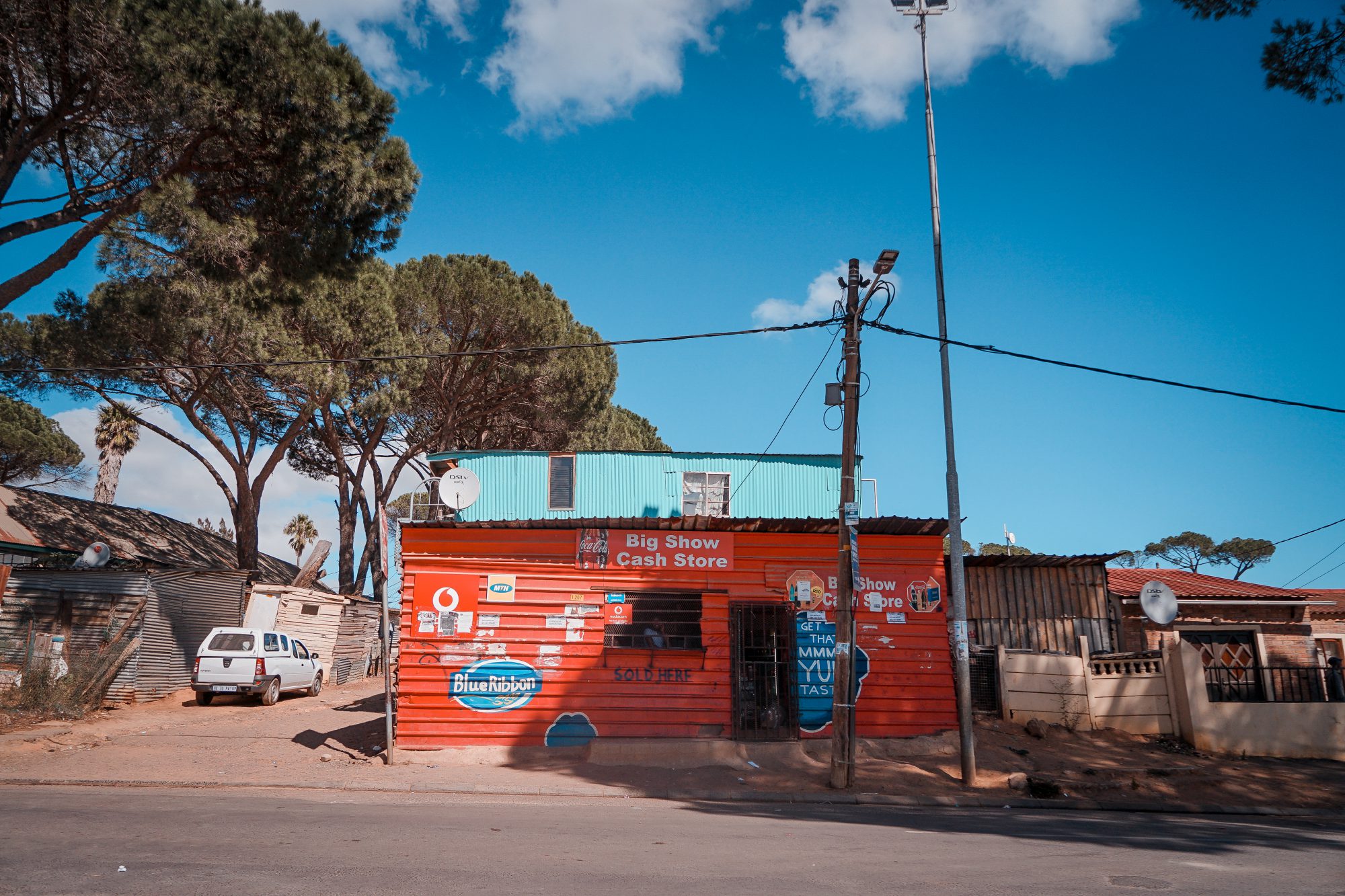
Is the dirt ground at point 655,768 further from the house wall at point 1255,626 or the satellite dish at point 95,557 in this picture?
the satellite dish at point 95,557

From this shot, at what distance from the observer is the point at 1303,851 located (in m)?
7.88

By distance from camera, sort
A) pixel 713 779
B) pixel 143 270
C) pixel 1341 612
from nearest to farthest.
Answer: pixel 713 779 → pixel 143 270 → pixel 1341 612

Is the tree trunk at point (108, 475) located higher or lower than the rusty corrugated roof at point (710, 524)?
higher

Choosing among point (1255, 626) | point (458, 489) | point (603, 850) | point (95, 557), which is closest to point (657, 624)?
point (458, 489)

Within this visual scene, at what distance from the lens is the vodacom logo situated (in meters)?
14.0

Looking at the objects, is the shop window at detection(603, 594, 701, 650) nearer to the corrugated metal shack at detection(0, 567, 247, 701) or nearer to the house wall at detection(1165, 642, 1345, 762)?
the house wall at detection(1165, 642, 1345, 762)

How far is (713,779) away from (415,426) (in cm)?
2301

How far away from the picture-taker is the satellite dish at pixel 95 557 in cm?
1947

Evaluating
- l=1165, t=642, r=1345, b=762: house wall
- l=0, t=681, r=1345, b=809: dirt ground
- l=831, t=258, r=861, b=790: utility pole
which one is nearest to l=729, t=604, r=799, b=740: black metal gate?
l=0, t=681, r=1345, b=809: dirt ground

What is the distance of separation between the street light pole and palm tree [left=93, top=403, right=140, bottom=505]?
35990 millimetres

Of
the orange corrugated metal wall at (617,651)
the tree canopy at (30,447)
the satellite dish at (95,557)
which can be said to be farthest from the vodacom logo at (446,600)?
the tree canopy at (30,447)

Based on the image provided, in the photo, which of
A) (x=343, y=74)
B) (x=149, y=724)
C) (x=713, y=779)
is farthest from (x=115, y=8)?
(x=713, y=779)

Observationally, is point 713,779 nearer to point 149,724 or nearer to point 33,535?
point 149,724

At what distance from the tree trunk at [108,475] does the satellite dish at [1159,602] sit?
130 feet
